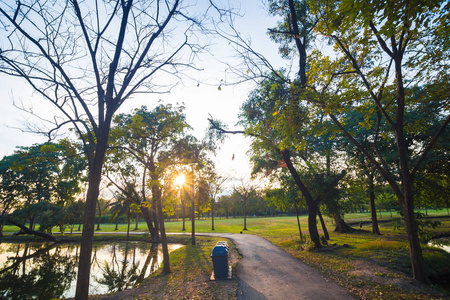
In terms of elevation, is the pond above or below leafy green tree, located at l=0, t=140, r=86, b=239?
below

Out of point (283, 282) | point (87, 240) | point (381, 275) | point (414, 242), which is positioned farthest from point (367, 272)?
point (87, 240)

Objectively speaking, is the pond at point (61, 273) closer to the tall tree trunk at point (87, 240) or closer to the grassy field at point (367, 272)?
the grassy field at point (367, 272)

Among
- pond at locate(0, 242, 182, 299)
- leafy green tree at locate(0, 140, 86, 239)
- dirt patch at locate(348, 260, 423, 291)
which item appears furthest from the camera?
leafy green tree at locate(0, 140, 86, 239)

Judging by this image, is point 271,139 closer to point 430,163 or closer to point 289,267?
point 289,267

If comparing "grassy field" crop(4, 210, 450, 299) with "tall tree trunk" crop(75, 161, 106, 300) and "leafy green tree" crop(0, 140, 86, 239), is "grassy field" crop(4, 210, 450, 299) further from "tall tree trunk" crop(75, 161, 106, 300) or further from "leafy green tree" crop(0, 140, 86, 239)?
"leafy green tree" crop(0, 140, 86, 239)

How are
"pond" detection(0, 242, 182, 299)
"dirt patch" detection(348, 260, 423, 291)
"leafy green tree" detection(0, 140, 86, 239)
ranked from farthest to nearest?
"leafy green tree" detection(0, 140, 86, 239)
"pond" detection(0, 242, 182, 299)
"dirt patch" detection(348, 260, 423, 291)

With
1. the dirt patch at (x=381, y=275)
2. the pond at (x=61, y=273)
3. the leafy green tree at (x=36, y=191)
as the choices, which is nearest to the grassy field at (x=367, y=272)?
the dirt patch at (x=381, y=275)

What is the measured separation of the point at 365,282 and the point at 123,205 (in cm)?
3314

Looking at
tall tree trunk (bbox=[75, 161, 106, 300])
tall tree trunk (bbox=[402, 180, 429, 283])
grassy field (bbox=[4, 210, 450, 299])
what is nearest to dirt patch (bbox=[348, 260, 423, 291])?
grassy field (bbox=[4, 210, 450, 299])

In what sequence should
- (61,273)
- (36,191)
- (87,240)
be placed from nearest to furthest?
(87,240) < (61,273) < (36,191)

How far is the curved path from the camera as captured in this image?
655 centimetres

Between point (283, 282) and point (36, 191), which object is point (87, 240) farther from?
point (36, 191)

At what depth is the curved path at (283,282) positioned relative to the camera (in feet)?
21.5

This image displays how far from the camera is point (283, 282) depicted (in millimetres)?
7762
